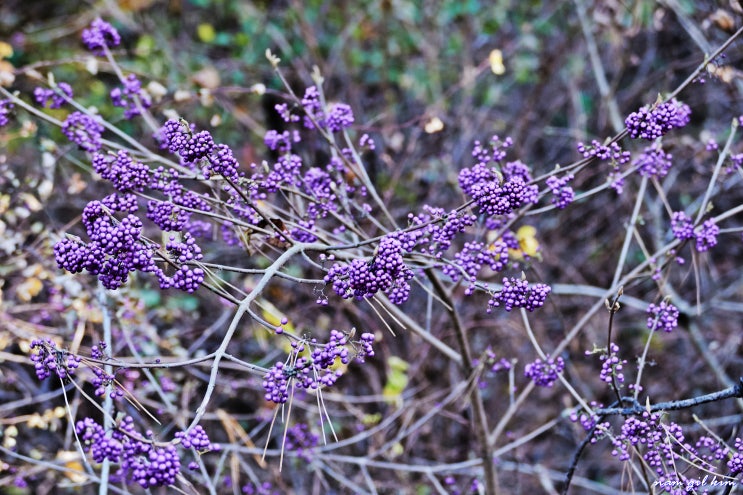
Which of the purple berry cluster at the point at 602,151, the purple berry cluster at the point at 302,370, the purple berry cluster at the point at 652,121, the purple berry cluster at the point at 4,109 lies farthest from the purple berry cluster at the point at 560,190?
the purple berry cluster at the point at 4,109

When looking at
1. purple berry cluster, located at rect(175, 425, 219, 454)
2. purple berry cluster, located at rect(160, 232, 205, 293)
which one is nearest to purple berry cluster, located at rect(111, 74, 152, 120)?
purple berry cluster, located at rect(160, 232, 205, 293)

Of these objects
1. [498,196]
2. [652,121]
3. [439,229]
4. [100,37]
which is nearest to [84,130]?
[100,37]

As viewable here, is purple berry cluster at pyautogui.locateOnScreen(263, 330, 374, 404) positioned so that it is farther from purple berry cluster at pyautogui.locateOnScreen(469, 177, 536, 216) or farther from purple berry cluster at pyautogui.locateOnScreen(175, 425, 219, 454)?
purple berry cluster at pyautogui.locateOnScreen(469, 177, 536, 216)

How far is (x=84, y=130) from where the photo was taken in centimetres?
244

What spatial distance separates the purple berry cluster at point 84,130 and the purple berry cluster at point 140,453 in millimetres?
1038

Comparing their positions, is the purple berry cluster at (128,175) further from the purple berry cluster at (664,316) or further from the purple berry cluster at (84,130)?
the purple berry cluster at (664,316)

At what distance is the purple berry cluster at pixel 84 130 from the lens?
2.37m

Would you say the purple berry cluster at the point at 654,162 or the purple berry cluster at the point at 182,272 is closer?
the purple berry cluster at the point at 182,272

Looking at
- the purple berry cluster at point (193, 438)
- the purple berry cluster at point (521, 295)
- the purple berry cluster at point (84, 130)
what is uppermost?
the purple berry cluster at point (521, 295)

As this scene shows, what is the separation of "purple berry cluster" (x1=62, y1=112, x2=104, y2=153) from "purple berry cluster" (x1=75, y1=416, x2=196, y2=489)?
1.04 meters

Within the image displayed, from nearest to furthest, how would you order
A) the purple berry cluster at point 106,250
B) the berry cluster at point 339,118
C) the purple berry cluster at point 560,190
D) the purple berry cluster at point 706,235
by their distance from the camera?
the purple berry cluster at point 106,250, the purple berry cluster at point 560,190, the purple berry cluster at point 706,235, the berry cluster at point 339,118

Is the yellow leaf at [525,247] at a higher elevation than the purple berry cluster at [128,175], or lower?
higher

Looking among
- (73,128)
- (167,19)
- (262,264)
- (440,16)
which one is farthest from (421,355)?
(167,19)

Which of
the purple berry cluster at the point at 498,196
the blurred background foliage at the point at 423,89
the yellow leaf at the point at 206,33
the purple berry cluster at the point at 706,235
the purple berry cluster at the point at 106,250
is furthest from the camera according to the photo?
the yellow leaf at the point at 206,33
